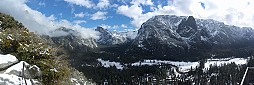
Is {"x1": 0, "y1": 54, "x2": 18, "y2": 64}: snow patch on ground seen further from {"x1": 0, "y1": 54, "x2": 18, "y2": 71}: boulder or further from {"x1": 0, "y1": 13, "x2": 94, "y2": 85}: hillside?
{"x1": 0, "y1": 13, "x2": 94, "y2": 85}: hillside

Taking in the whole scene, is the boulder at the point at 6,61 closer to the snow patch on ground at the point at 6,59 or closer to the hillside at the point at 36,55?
the snow patch on ground at the point at 6,59

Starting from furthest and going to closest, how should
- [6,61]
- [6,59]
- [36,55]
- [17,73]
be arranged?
1. [36,55]
2. [6,59]
3. [6,61]
4. [17,73]

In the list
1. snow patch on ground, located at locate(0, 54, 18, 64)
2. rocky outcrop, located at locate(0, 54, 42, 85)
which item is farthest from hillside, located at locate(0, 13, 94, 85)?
snow patch on ground, located at locate(0, 54, 18, 64)

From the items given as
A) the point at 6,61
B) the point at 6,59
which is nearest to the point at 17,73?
the point at 6,61

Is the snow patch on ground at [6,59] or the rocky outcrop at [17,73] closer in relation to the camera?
the rocky outcrop at [17,73]

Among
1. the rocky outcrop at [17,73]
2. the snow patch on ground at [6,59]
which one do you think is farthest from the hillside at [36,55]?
the snow patch on ground at [6,59]

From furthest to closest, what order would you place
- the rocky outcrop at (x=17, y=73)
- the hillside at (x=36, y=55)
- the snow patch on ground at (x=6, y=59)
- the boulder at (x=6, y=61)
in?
the hillside at (x=36, y=55), the snow patch on ground at (x=6, y=59), the boulder at (x=6, y=61), the rocky outcrop at (x=17, y=73)

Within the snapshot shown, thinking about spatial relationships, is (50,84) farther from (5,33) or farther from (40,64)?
(5,33)

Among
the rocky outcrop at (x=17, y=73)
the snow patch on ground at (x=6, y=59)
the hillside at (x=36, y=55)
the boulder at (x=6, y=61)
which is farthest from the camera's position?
the hillside at (x=36, y=55)

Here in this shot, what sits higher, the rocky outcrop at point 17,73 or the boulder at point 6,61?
the boulder at point 6,61

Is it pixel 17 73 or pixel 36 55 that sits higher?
pixel 36 55

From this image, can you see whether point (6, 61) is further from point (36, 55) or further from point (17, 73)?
point (36, 55)

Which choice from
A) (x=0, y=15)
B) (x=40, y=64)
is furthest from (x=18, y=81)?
(x=0, y=15)
